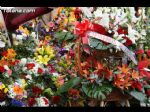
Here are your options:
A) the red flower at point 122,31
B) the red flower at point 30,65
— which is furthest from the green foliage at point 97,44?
the red flower at point 30,65

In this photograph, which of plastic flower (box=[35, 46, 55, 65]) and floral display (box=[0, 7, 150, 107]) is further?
plastic flower (box=[35, 46, 55, 65])

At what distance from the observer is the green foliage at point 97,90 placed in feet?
5.50

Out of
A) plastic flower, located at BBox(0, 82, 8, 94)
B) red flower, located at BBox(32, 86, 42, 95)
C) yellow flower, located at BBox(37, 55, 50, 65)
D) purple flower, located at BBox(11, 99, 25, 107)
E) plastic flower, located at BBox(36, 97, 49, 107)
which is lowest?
plastic flower, located at BBox(36, 97, 49, 107)

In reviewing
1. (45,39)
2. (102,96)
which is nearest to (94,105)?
(102,96)

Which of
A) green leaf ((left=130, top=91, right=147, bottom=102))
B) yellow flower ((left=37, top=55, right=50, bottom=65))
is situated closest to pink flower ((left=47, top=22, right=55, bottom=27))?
yellow flower ((left=37, top=55, right=50, bottom=65))

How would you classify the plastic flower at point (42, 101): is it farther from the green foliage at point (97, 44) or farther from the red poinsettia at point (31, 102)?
the green foliage at point (97, 44)

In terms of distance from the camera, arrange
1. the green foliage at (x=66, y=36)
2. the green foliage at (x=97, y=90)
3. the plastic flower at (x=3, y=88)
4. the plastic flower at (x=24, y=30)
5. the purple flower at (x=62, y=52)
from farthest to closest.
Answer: the plastic flower at (x=24, y=30) < the purple flower at (x=62, y=52) < the plastic flower at (x=3, y=88) < the green foliage at (x=66, y=36) < the green foliage at (x=97, y=90)

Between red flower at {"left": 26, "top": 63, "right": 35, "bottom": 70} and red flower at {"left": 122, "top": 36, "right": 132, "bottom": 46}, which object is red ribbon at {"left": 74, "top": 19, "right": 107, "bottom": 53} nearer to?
red flower at {"left": 122, "top": 36, "right": 132, "bottom": 46}

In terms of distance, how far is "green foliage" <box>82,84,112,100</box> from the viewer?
168cm

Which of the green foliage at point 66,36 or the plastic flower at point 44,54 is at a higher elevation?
the green foliage at point 66,36

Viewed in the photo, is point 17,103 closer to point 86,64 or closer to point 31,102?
point 31,102

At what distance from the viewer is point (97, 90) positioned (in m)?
1.70

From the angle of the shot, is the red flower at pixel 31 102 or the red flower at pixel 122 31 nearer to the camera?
the red flower at pixel 122 31
